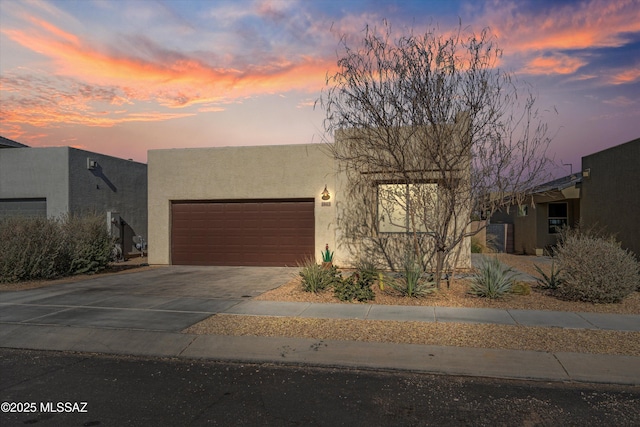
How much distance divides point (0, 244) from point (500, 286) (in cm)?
A: 1331

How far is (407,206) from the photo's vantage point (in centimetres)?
1157

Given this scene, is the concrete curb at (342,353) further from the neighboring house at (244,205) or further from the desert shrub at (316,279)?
the neighboring house at (244,205)

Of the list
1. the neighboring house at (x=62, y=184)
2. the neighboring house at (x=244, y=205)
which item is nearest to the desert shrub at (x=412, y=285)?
A: the neighboring house at (x=244, y=205)

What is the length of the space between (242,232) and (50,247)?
613cm

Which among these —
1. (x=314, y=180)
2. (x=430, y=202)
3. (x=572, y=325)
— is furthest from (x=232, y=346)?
(x=314, y=180)

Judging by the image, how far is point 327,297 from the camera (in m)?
10.5

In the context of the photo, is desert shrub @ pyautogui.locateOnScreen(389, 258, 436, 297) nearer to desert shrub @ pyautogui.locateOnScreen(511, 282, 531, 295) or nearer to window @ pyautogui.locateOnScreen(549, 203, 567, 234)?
desert shrub @ pyautogui.locateOnScreen(511, 282, 531, 295)

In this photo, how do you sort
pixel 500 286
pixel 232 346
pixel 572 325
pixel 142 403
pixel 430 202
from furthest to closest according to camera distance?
pixel 430 202 < pixel 500 286 < pixel 572 325 < pixel 232 346 < pixel 142 403

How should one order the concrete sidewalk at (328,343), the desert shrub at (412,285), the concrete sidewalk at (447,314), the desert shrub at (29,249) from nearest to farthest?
1. the concrete sidewalk at (328,343)
2. the concrete sidewalk at (447,314)
3. the desert shrub at (412,285)
4. the desert shrub at (29,249)

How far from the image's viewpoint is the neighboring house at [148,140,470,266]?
655 inches

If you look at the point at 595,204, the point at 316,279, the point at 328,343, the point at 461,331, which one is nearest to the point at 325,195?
the point at 316,279

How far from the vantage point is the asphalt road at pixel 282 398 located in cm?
468

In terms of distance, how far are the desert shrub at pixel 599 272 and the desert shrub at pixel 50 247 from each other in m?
13.6

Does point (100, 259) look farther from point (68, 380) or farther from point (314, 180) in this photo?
point (68, 380)
